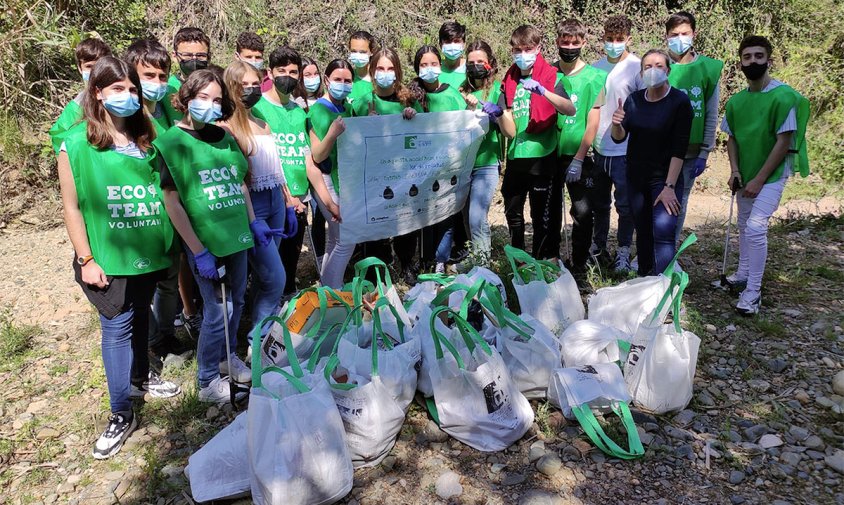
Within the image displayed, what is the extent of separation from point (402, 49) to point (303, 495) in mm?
8289

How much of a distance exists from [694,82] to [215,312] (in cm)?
362

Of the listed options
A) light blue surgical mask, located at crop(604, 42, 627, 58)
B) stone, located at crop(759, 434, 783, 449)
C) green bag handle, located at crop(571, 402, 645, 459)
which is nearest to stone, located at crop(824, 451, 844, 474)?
stone, located at crop(759, 434, 783, 449)

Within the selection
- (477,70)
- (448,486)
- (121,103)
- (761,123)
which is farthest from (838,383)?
Result: (121,103)

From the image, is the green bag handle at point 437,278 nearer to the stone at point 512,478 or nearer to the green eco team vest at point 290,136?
the green eco team vest at point 290,136

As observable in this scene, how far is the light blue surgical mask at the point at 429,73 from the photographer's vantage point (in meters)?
4.17

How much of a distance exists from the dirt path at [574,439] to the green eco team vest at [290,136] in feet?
4.63

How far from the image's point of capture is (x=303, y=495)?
2.22 meters

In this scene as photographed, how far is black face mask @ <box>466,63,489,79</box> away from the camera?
419 cm

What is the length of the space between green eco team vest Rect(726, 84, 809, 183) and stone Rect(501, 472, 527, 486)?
273 cm

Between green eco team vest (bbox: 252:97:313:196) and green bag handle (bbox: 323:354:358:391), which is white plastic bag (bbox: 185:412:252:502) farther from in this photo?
green eco team vest (bbox: 252:97:313:196)

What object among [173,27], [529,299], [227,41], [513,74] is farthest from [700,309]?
[173,27]

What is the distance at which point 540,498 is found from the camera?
237 centimetres

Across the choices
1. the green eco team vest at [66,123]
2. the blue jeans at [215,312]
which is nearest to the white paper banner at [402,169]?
the blue jeans at [215,312]

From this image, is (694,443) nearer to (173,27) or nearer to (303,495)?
(303,495)
